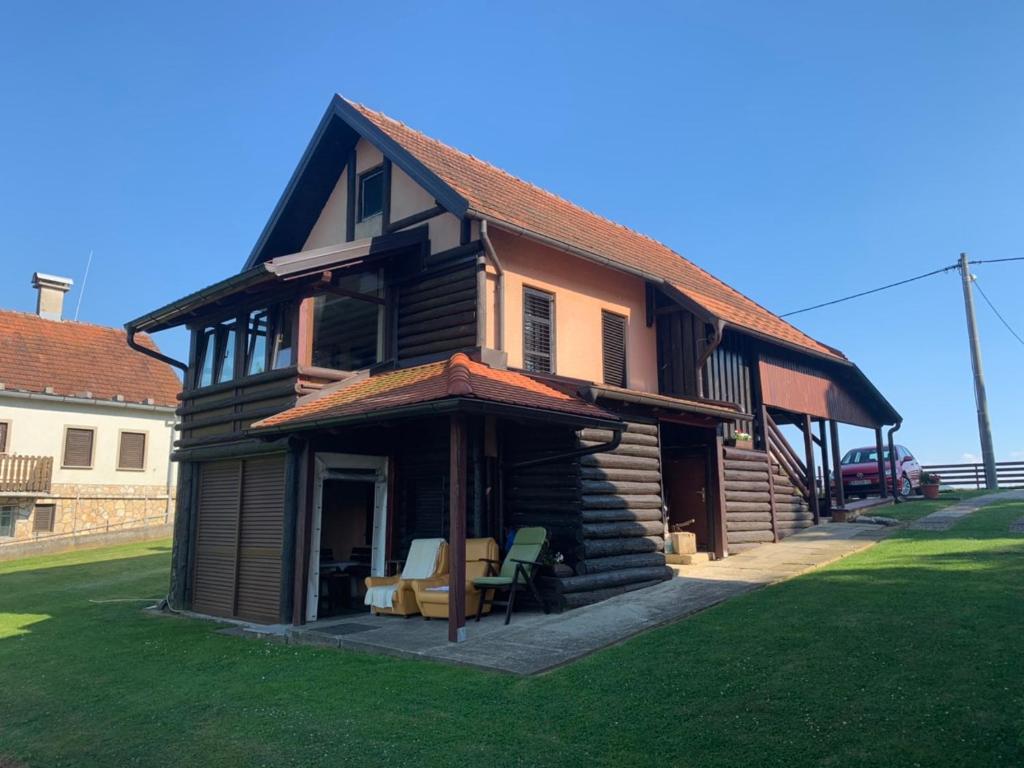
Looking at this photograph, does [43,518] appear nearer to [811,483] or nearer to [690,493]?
[690,493]

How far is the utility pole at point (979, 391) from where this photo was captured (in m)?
24.8

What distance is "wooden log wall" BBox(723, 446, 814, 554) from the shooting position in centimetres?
1421

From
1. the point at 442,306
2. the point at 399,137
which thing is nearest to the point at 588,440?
the point at 442,306

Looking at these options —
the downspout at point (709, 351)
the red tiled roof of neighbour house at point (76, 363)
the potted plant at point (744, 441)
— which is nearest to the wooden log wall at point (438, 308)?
the downspout at point (709, 351)

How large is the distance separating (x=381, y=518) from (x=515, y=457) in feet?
7.94

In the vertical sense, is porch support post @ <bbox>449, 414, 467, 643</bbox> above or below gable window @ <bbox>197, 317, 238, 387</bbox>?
below

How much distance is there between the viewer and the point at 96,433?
27.1m

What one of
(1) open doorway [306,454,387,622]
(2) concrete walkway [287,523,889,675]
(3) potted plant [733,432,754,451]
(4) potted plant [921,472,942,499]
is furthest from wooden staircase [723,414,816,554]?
(4) potted plant [921,472,942,499]

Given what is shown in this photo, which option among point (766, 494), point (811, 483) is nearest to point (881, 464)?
point (811, 483)

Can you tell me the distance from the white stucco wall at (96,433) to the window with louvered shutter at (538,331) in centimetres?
2121

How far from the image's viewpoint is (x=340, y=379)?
11.8 metres

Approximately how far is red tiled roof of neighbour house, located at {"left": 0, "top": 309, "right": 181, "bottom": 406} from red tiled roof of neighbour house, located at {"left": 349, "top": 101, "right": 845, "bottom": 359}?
56.0 feet

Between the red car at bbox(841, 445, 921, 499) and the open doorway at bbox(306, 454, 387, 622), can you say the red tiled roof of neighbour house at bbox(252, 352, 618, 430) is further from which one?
the red car at bbox(841, 445, 921, 499)

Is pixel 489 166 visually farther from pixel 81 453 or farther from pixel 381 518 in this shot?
pixel 81 453
